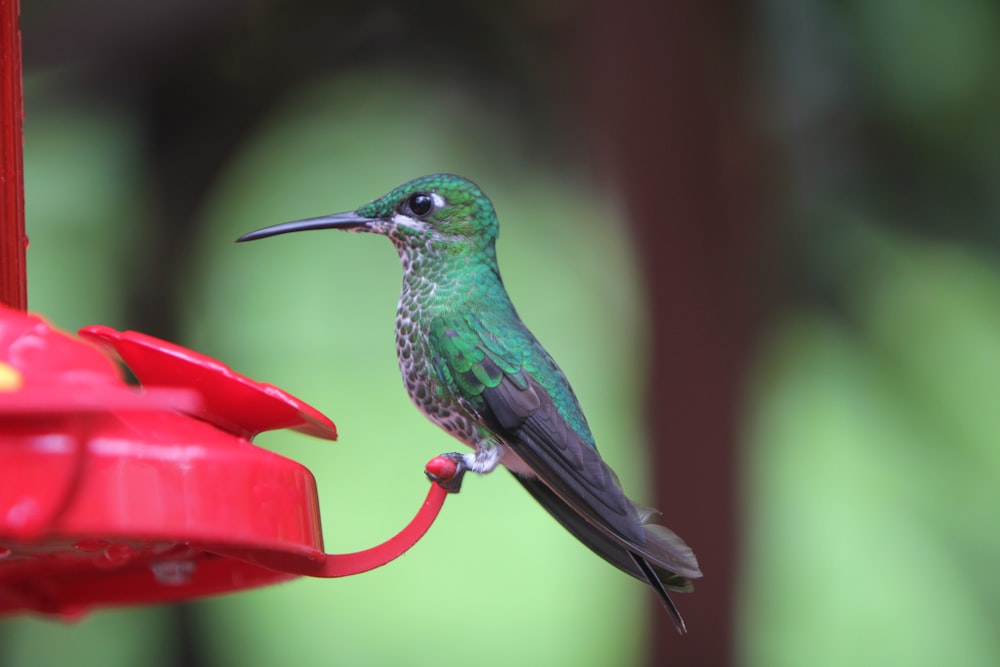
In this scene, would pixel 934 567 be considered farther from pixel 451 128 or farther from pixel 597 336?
pixel 451 128

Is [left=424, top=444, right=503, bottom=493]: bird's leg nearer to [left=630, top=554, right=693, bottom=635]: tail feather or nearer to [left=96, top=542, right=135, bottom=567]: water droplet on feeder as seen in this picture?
[left=630, top=554, right=693, bottom=635]: tail feather

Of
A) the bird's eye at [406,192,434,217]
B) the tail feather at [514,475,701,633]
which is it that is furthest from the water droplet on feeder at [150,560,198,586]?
the bird's eye at [406,192,434,217]

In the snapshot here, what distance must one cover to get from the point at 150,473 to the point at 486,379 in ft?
2.89

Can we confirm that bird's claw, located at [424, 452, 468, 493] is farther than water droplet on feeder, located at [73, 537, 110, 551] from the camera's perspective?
Yes

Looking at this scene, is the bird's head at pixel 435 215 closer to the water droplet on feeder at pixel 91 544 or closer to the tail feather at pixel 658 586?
the tail feather at pixel 658 586

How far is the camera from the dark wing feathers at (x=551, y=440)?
6.41 ft

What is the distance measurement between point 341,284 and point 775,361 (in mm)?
2637

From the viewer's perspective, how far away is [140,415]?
1505mm

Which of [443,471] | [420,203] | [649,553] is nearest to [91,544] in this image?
[443,471]

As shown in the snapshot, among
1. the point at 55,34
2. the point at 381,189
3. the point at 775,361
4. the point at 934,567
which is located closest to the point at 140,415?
the point at 775,361

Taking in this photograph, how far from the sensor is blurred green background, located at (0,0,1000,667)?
16.3 feet

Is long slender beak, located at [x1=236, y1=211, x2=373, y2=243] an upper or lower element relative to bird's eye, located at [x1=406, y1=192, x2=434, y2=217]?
lower

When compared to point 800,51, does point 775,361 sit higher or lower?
lower

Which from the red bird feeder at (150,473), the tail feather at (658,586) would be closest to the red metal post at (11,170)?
the red bird feeder at (150,473)
